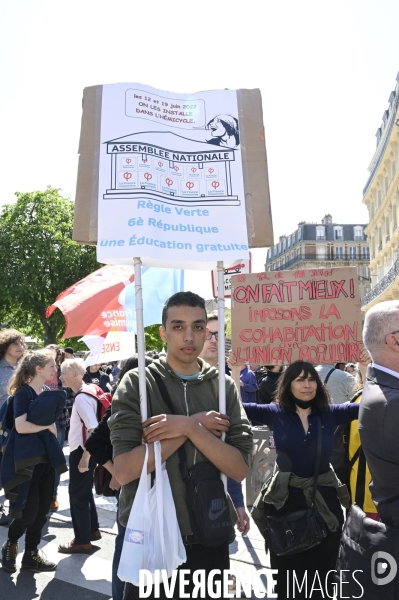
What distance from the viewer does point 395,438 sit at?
258 centimetres

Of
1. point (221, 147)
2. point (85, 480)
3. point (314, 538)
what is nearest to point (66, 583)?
point (85, 480)

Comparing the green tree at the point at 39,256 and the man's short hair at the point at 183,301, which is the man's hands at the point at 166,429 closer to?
the man's short hair at the point at 183,301

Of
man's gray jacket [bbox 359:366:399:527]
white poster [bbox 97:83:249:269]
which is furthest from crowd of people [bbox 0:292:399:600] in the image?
white poster [bbox 97:83:249:269]

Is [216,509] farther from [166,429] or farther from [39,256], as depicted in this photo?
[39,256]

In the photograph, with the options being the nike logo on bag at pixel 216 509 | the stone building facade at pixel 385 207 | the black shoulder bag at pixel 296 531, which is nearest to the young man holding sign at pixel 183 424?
the nike logo on bag at pixel 216 509

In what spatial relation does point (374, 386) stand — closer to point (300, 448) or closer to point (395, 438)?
point (395, 438)

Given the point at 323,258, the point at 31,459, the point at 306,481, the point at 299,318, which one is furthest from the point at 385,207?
the point at 306,481

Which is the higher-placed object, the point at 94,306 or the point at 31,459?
the point at 94,306

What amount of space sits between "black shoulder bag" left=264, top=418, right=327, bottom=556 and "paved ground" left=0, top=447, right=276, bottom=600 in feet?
5.23

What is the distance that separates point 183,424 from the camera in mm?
2730

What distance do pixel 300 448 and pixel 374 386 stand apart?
1.27 meters

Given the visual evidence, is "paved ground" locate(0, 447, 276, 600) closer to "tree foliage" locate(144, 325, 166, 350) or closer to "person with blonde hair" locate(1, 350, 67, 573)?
"person with blonde hair" locate(1, 350, 67, 573)

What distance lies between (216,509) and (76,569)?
3.05 metres

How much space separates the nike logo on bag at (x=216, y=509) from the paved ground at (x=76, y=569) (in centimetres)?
239
